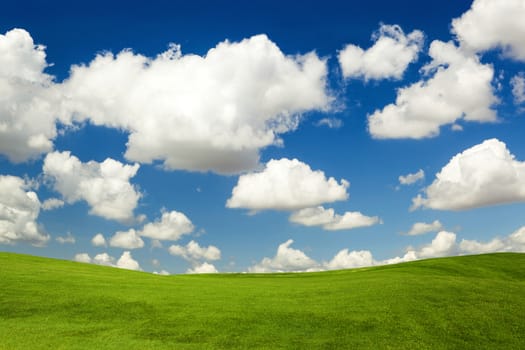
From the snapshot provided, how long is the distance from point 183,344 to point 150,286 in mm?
16494

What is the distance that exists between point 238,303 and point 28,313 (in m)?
13.3

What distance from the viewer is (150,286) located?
38.0m

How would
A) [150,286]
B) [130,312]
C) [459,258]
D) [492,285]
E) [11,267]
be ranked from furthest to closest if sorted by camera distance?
[459,258]
[11,267]
[150,286]
[492,285]
[130,312]

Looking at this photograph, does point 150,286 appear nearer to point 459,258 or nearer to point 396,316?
point 396,316

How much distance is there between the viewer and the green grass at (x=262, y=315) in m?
22.6

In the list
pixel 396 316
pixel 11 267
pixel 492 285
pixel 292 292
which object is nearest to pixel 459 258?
pixel 492 285

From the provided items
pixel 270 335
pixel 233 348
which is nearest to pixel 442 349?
pixel 270 335

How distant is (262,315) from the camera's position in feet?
89.1

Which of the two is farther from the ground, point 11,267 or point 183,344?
point 11,267

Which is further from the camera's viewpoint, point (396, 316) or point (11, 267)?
point (11, 267)

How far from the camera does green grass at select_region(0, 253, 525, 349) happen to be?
22.6 m

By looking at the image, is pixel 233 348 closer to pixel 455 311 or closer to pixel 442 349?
pixel 442 349

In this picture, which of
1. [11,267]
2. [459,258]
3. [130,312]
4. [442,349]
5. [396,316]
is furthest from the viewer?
[459,258]

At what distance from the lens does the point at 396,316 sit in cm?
2620
